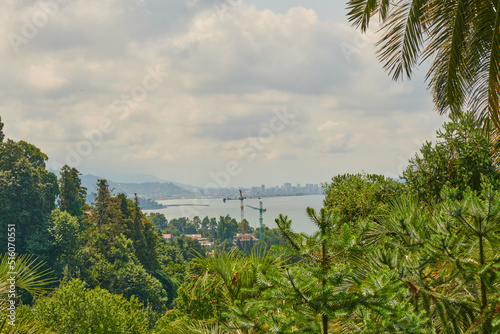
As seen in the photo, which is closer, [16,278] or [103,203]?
[16,278]

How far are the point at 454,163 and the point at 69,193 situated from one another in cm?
4169

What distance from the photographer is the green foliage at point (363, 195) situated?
9.62m

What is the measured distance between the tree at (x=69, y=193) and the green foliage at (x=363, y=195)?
38.1 metres

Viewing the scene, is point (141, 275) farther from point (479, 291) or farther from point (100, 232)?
point (479, 291)

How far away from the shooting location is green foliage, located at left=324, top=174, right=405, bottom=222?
31.6 ft

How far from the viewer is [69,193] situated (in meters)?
43.2

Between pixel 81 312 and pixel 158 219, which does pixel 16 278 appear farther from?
pixel 158 219

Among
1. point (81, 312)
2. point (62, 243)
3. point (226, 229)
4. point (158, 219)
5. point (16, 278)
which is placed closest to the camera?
point (16, 278)

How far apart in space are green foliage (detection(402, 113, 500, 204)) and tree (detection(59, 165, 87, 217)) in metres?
40.4

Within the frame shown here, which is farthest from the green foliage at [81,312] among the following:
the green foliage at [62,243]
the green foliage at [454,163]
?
the green foliage at [62,243]

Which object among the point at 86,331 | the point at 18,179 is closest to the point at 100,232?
the point at 18,179

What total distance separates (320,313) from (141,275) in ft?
107

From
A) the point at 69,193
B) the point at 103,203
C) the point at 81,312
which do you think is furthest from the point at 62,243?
the point at 81,312

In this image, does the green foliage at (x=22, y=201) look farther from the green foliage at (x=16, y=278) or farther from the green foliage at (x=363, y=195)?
the green foliage at (x=16, y=278)
